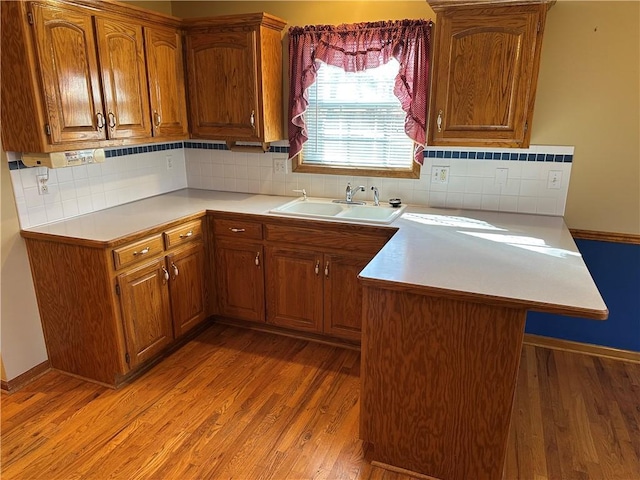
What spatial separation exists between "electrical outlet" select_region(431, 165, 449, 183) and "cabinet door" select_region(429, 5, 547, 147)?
0.40m

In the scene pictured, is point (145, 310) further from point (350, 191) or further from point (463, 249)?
point (463, 249)

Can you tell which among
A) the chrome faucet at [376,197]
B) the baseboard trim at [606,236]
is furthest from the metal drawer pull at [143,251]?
the baseboard trim at [606,236]

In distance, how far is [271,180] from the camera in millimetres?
3465

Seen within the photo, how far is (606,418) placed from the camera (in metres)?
2.34

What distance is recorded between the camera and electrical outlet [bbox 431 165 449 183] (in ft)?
9.82

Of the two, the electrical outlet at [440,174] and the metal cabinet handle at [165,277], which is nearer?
the metal cabinet handle at [165,277]

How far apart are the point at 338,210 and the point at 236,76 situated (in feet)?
3.68

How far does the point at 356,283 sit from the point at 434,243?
2.25ft

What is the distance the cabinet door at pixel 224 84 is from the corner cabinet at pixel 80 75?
20 centimetres

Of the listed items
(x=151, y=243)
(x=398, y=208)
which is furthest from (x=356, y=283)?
(x=151, y=243)

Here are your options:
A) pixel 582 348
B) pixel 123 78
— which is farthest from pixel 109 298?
pixel 582 348

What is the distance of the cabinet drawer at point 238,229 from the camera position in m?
2.94

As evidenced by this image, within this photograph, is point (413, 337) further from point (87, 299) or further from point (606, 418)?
point (87, 299)

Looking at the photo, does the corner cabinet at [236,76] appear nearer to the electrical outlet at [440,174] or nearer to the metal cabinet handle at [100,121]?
the metal cabinet handle at [100,121]
